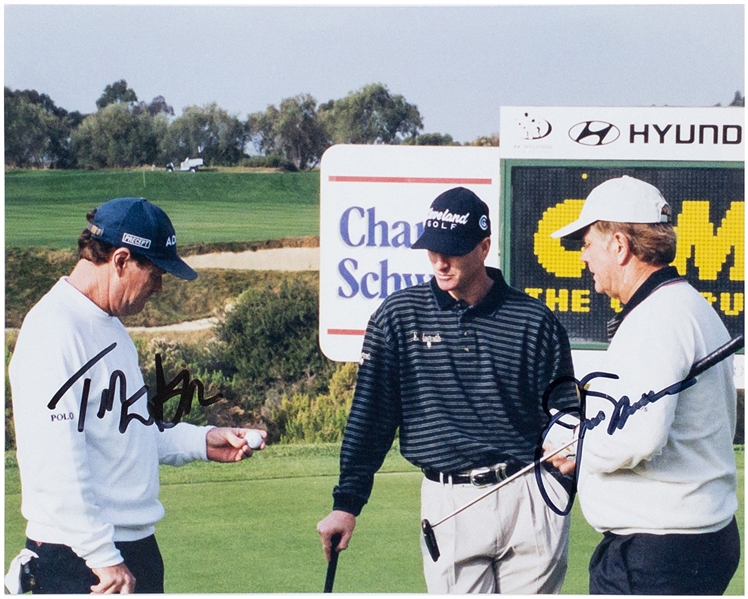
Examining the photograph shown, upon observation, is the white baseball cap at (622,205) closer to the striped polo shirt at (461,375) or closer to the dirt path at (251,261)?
the striped polo shirt at (461,375)

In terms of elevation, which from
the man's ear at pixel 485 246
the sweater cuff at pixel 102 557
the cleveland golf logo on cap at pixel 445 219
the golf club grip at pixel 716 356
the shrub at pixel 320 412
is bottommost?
the sweater cuff at pixel 102 557

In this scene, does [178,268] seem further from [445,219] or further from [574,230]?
[574,230]

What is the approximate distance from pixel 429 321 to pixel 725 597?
4.81ft

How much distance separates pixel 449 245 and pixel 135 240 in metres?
1.11

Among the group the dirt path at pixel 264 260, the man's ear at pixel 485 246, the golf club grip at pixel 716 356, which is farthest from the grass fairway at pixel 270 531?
the man's ear at pixel 485 246

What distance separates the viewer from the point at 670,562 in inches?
139

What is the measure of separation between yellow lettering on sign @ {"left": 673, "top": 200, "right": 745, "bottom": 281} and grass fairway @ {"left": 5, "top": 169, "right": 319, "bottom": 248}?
4.38ft

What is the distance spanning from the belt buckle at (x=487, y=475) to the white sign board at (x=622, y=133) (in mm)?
1112

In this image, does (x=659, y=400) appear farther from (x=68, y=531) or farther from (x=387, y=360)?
(x=68, y=531)

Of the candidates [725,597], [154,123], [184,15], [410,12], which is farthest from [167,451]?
[725,597]

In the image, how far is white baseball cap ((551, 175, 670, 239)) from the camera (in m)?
3.65

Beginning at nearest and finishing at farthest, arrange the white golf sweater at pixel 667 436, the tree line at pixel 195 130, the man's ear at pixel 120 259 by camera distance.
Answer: the white golf sweater at pixel 667 436 < the man's ear at pixel 120 259 < the tree line at pixel 195 130
